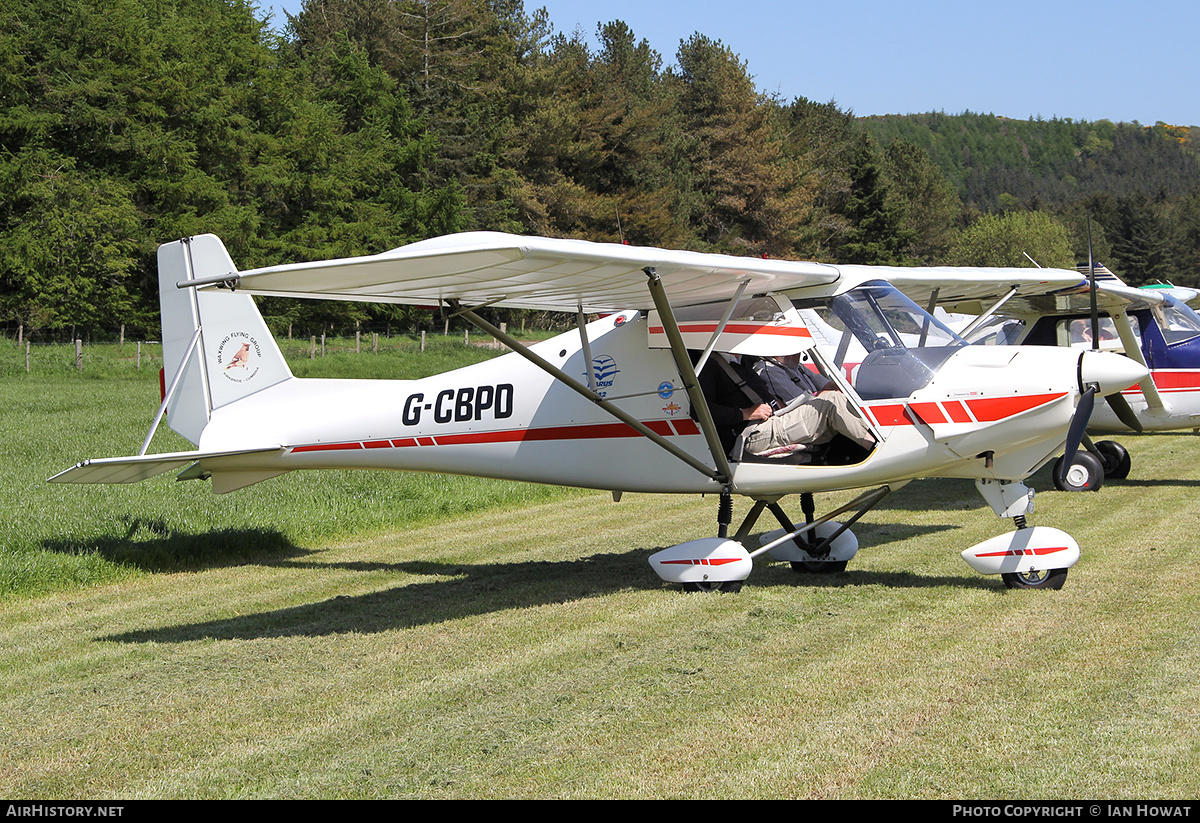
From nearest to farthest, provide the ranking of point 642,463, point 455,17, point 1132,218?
point 642,463 → point 455,17 → point 1132,218

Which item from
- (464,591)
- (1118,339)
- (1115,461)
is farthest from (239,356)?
(1118,339)

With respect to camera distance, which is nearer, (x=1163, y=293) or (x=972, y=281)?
(x=972, y=281)

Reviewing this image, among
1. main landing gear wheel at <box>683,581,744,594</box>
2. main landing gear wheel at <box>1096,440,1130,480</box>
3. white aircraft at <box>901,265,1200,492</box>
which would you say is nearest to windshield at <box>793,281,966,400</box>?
main landing gear wheel at <box>683,581,744,594</box>

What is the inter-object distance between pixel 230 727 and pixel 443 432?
13.1 feet

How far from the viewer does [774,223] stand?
62562mm

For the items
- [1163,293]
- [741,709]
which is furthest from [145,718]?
[1163,293]

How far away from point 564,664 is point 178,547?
555 cm

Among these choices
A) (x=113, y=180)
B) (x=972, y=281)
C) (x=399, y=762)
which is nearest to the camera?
(x=399, y=762)

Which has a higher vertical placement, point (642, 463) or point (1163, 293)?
point (1163, 293)

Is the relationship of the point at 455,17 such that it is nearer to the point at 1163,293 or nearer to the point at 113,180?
the point at 113,180

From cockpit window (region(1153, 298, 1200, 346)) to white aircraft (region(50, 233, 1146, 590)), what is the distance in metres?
8.21

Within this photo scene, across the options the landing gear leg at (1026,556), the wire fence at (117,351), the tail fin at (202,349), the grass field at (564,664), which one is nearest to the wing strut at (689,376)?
the grass field at (564,664)

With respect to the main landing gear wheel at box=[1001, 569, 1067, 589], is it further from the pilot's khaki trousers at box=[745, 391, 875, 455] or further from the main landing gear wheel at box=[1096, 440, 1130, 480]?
the main landing gear wheel at box=[1096, 440, 1130, 480]

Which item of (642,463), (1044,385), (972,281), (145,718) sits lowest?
(145,718)
